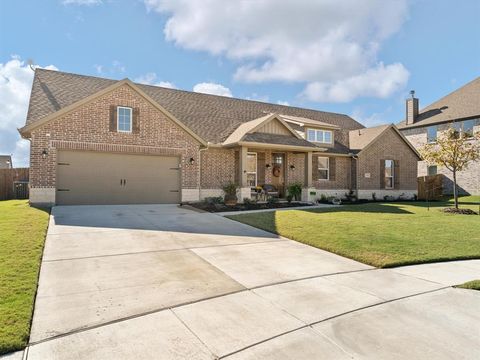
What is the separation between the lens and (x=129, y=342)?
125 inches

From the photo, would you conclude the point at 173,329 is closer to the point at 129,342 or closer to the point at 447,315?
the point at 129,342

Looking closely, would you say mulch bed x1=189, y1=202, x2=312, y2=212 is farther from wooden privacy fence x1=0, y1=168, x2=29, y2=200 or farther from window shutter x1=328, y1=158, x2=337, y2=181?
wooden privacy fence x1=0, y1=168, x2=29, y2=200

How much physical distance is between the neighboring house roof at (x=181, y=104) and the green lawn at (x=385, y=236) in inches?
328

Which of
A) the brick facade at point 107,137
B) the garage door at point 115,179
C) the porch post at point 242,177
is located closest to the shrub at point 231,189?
the porch post at point 242,177

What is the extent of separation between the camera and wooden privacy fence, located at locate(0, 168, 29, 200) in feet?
62.7

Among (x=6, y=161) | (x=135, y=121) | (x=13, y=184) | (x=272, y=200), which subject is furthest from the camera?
(x=6, y=161)

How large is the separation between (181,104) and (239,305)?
57.8 ft

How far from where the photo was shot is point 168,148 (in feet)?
51.4

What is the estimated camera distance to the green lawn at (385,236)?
7002 millimetres

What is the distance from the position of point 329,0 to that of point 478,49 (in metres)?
14.5

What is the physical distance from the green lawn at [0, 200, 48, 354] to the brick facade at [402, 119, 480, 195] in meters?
27.6

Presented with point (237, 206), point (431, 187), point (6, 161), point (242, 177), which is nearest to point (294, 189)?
point (242, 177)

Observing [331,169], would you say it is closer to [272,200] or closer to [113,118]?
[272,200]

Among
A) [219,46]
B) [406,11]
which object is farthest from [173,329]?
[219,46]
